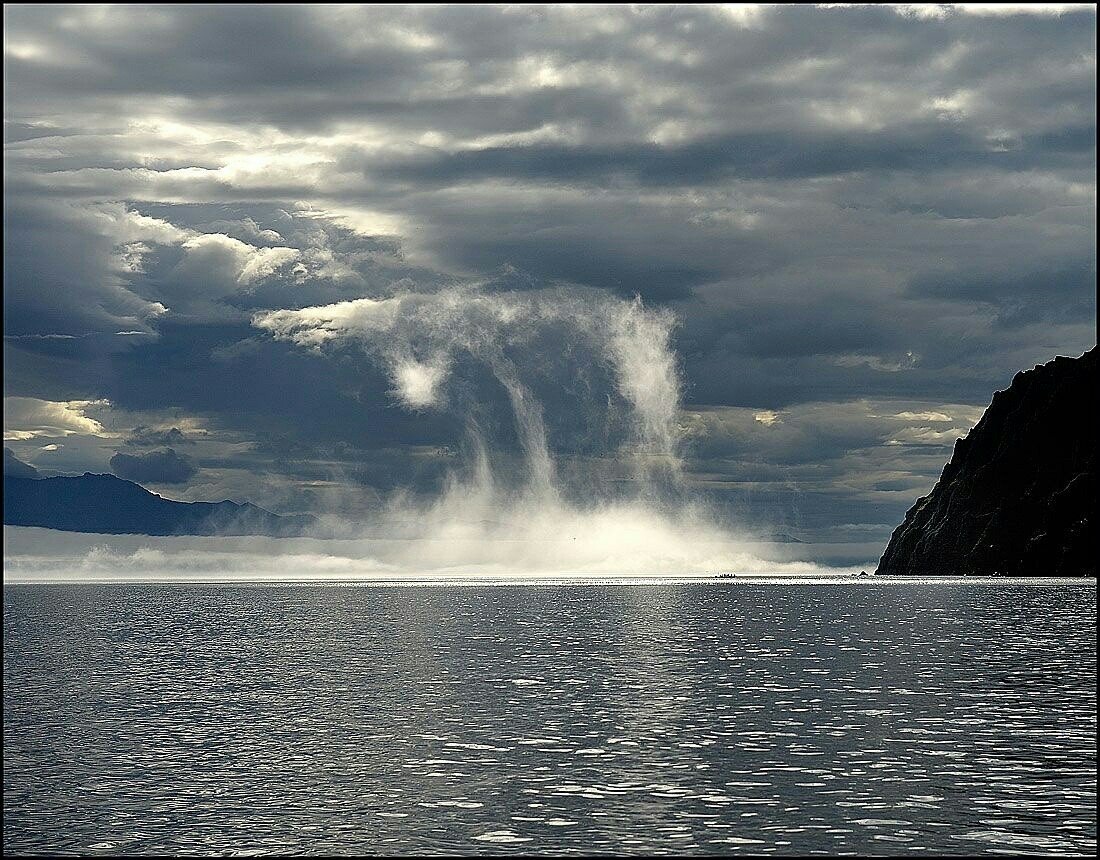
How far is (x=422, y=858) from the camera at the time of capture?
3747cm

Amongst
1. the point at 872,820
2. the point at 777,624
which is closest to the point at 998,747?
the point at 872,820

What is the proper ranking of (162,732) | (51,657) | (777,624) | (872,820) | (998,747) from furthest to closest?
(777,624)
(51,657)
(162,732)
(998,747)
(872,820)

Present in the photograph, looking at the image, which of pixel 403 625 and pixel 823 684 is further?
pixel 403 625

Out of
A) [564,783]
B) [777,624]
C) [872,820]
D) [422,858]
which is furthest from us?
Answer: [777,624]

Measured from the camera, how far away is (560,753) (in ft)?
188

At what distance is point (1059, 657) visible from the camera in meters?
108

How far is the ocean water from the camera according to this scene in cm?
4084

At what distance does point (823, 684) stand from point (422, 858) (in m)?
55.4

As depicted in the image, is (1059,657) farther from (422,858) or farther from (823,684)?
(422,858)

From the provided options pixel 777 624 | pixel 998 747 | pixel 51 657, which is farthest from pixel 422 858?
pixel 777 624

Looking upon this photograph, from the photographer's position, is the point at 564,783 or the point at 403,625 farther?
the point at 403,625

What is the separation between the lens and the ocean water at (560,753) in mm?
40844

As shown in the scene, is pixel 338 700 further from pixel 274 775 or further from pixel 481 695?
pixel 274 775

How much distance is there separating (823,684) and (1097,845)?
5008cm
